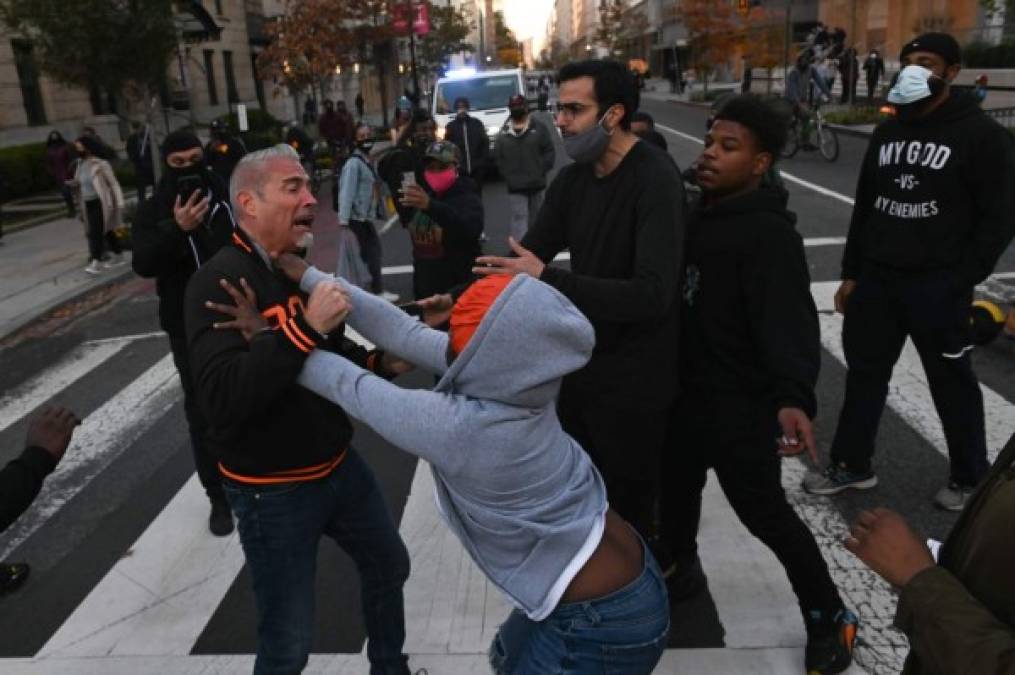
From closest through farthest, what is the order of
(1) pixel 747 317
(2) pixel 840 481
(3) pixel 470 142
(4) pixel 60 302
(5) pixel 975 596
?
(5) pixel 975 596, (1) pixel 747 317, (2) pixel 840 481, (4) pixel 60 302, (3) pixel 470 142

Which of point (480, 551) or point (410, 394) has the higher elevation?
point (410, 394)

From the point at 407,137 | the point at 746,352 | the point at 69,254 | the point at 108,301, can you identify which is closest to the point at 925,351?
the point at 746,352

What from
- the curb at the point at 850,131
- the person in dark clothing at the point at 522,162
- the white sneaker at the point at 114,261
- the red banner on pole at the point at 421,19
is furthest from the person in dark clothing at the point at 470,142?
the red banner on pole at the point at 421,19

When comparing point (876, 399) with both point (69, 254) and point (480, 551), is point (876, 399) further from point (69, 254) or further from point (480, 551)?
point (69, 254)

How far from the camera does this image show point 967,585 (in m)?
1.58

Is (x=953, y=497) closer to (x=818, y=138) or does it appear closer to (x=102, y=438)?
(x=102, y=438)

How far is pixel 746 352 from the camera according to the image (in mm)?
2896

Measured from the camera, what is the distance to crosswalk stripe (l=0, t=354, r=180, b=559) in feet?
15.8

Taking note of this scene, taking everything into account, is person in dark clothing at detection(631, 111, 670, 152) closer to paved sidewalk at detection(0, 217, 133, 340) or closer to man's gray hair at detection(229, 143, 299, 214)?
man's gray hair at detection(229, 143, 299, 214)

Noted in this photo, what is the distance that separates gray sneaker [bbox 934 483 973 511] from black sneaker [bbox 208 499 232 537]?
3.60 meters

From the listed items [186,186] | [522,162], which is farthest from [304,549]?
[522,162]

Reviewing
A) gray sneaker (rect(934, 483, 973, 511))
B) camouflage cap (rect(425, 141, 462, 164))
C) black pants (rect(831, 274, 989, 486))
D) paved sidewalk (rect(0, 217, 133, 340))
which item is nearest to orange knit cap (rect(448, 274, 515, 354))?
black pants (rect(831, 274, 989, 486))

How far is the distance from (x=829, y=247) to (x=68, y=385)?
26.1 ft

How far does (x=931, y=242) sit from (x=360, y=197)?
5.77 meters
